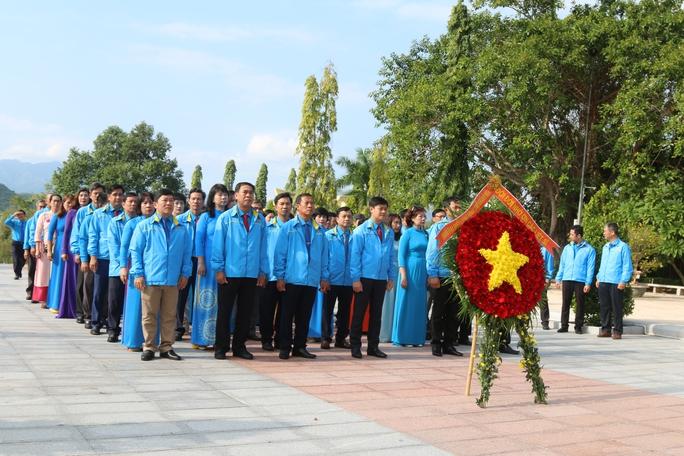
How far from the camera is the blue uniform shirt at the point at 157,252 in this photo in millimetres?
7566

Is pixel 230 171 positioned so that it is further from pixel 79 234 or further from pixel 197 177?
pixel 79 234

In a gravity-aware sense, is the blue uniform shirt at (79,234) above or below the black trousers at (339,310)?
above

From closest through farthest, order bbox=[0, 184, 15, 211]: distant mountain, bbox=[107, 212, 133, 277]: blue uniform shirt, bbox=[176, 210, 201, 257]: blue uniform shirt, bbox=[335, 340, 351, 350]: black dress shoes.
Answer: bbox=[107, 212, 133, 277]: blue uniform shirt → bbox=[176, 210, 201, 257]: blue uniform shirt → bbox=[335, 340, 351, 350]: black dress shoes → bbox=[0, 184, 15, 211]: distant mountain

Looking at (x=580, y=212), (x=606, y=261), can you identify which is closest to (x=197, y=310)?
(x=606, y=261)

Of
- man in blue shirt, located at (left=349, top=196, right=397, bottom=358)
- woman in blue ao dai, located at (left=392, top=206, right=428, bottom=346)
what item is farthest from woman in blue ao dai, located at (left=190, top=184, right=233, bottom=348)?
woman in blue ao dai, located at (left=392, top=206, right=428, bottom=346)

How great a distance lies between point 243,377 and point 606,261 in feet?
24.2

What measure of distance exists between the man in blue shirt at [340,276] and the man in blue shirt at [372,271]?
323mm

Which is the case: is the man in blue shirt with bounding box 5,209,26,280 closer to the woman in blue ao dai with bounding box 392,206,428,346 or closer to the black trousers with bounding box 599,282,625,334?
the woman in blue ao dai with bounding box 392,206,428,346

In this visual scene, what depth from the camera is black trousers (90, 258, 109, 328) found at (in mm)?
9188

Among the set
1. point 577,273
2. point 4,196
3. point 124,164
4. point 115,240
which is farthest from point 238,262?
point 4,196

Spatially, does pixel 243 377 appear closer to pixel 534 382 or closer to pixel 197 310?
pixel 197 310

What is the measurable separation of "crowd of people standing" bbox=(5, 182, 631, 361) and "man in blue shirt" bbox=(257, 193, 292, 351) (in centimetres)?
1

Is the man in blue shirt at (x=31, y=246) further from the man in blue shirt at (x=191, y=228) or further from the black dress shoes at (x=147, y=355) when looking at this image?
the black dress shoes at (x=147, y=355)

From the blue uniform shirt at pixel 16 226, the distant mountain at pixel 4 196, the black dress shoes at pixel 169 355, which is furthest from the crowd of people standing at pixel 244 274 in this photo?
the distant mountain at pixel 4 196
